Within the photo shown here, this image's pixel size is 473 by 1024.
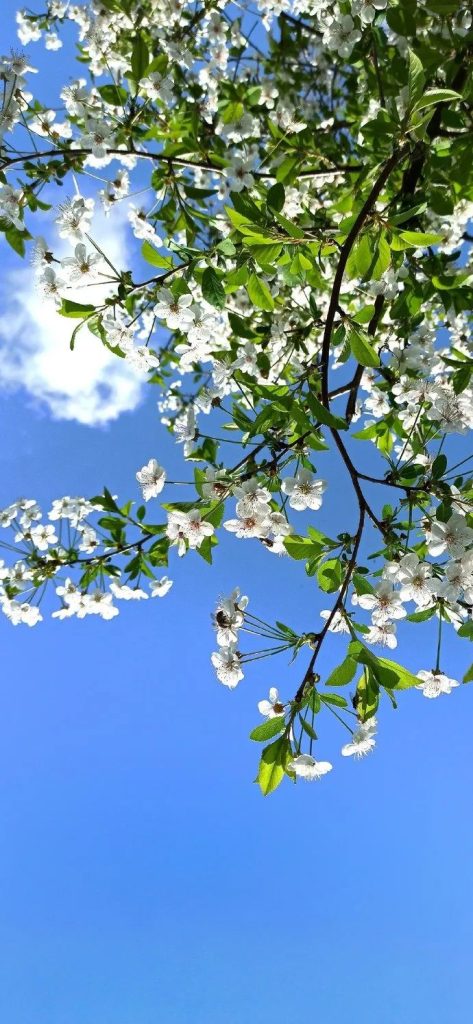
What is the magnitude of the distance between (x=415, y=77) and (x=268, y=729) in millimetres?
1681

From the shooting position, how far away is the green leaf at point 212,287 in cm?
195

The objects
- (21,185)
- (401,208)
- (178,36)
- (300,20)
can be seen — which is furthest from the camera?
(300,20)

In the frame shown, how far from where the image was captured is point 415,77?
145 cm

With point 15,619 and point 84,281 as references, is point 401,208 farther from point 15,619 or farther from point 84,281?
point 15,619

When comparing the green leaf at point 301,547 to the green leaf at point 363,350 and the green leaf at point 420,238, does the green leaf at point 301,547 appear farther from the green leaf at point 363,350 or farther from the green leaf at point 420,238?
the green leaf at point 420,238

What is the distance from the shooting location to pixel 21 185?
8.71ft

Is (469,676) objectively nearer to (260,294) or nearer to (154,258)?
(260,294)

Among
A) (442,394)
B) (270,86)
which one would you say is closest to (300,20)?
(270,86)

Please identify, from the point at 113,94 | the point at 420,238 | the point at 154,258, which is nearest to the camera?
the point at 420,238

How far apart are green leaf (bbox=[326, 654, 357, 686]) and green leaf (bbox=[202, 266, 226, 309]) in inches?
43.5

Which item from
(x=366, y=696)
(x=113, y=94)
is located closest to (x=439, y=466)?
(x=366, y=696)

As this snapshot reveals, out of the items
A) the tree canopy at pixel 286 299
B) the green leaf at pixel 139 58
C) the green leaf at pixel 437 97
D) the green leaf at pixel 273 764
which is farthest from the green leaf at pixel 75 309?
the green leaf at pixel 273 764

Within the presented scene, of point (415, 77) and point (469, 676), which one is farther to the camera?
point (469, 676)

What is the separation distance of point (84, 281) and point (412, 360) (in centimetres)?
132
